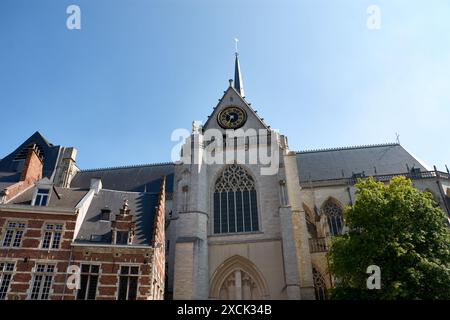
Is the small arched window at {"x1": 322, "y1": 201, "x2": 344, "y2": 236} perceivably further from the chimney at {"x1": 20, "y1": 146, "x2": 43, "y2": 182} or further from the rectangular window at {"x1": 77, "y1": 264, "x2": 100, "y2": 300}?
the chimney at {"x1": 20, "y1": 146, "x2": 43, "y2": 182}

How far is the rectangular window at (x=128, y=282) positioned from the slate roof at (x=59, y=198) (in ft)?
12.1

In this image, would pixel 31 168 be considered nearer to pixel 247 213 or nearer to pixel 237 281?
pixel 247 213

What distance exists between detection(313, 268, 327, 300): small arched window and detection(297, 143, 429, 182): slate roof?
746 cm

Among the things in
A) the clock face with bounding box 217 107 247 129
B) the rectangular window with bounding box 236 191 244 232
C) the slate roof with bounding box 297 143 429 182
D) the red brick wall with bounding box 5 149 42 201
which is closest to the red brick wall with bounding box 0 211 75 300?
the red brick wall with bounding box 5 149 42 201

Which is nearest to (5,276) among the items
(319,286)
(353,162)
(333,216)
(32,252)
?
(32,252)

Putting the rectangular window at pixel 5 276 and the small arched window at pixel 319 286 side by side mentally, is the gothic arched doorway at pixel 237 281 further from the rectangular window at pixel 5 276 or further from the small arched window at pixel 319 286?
the rectangular window at pixel 5 276

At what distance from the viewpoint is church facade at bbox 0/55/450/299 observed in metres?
16.1

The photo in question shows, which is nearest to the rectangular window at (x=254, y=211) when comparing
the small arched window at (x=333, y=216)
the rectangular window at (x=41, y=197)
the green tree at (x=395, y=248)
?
the green tree at (x=395, y=248)

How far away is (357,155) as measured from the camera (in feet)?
83.6

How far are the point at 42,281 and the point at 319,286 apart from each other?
12.5 m

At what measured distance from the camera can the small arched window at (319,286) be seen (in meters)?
16.9
